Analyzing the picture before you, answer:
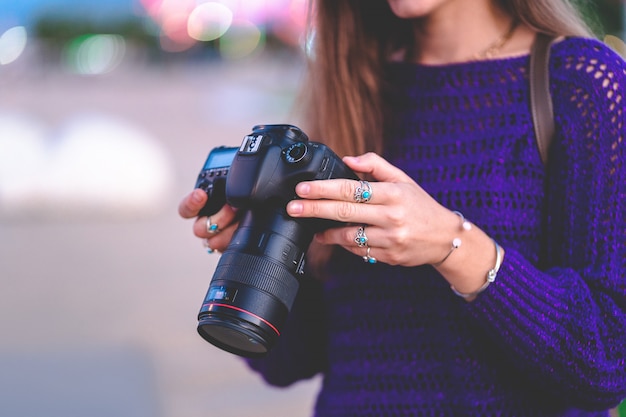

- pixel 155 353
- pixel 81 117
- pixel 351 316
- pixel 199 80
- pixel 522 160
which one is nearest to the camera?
pixel 522 160

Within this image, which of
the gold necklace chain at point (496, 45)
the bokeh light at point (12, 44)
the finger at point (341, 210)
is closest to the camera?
the finger at point (341, 210)

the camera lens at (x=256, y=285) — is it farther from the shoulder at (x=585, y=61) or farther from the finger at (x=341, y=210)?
the shoulder at (x=585, y=61)

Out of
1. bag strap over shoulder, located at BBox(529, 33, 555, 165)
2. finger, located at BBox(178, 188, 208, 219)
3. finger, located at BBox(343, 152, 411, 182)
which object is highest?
bag strap over shoulder, located at BBox(529, 33, 555, 165)

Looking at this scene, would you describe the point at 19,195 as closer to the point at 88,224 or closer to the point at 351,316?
the point at 88,224

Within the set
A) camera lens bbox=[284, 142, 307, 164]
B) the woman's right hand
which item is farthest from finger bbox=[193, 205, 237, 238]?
camera lens bbox=[284, 142, 307, 164]

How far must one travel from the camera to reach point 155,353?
4.89 m

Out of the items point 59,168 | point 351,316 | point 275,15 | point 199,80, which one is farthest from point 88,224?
point 275,15

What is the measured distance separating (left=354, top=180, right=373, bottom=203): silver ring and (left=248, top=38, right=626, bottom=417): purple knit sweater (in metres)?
0.28

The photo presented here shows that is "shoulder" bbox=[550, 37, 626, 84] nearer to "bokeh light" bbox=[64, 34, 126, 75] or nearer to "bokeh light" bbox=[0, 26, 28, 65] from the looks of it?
"bokeh light" bbox=[0, 26, 28, 65]

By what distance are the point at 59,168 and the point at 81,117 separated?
23.0 ft

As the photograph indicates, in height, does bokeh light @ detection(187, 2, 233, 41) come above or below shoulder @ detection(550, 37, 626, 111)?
below

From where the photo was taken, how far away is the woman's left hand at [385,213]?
4.33 feet

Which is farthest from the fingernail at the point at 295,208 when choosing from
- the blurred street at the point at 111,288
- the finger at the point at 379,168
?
the blurred street at the point at 111,288

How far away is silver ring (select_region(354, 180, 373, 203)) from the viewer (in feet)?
4.33
